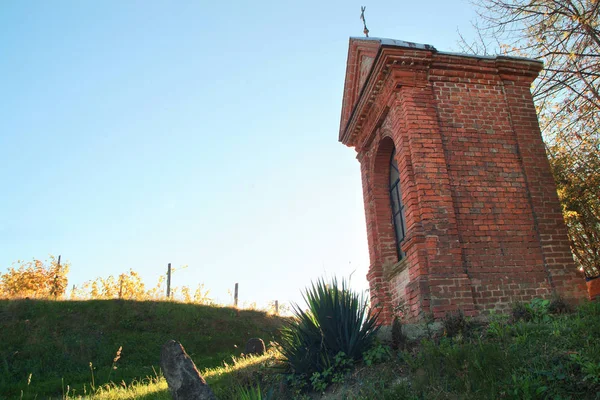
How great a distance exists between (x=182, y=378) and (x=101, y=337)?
11451mm

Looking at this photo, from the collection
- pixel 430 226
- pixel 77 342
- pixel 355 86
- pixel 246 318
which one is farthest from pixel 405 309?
pixel 246 318

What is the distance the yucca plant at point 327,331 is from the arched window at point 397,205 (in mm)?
3291

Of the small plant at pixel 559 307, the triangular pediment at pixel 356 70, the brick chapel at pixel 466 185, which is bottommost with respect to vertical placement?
the small plant at pixel 559 307

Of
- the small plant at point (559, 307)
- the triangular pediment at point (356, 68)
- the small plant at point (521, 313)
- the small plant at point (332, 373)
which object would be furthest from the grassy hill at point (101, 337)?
the small plant at point (559, 307)

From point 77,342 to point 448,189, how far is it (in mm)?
12587

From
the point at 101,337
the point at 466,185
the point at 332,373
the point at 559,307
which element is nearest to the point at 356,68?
the point at 466,185

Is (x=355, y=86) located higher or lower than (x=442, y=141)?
higher

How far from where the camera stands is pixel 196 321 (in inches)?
703

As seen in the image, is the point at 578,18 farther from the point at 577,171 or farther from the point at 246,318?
the point at 246,318

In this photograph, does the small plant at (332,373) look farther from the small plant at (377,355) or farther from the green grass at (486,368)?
the small plant at (377,355)

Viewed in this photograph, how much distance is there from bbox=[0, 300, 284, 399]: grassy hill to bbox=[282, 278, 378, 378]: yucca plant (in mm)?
7174

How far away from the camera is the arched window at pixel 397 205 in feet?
31.1

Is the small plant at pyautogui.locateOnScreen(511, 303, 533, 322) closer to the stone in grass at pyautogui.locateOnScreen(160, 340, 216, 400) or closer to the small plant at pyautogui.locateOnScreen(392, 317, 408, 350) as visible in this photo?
the small plant at pyautogui.locateOnScreen(392, 317, 408, 350)

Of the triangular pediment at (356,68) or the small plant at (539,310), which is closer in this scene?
the small plant at (539,310)
